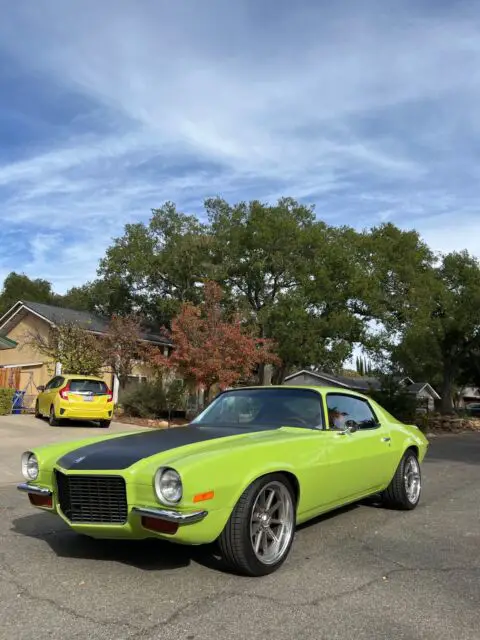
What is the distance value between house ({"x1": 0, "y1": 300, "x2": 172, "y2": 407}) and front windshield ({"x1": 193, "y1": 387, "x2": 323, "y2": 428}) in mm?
19143

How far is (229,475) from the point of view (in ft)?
13.6

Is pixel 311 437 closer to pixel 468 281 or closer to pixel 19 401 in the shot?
pixel 19 401

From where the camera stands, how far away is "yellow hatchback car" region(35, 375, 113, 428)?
1612 centimetres

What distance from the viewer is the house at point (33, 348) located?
1007 inches

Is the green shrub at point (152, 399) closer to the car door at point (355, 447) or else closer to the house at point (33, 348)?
the house at point (33, 348)

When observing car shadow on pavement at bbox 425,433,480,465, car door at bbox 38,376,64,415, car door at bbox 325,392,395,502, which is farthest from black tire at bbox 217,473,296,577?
car door at bbox 38,376,64,415

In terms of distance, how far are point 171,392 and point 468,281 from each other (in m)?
24.0

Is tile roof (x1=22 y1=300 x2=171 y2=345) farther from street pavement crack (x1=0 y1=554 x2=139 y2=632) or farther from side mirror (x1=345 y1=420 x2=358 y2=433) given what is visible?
street pavement crack (x1=0 y1=554 x2=139 y2=632)

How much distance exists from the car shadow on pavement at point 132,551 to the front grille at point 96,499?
0.54m

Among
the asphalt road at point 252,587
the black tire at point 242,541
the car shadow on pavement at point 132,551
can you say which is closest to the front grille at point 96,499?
the asphalt road at point 252,587

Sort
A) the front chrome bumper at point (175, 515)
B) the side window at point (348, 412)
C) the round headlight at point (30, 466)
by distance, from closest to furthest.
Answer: the front chrome bumper at point (175, 515) → the round headlight at point (30, 466) → the side window at point (348, 412)

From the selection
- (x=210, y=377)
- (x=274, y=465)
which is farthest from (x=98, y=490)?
(x=210, y=377)

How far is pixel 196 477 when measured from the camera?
396cm

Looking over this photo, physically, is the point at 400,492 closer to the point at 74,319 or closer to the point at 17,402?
the point at 17,402
